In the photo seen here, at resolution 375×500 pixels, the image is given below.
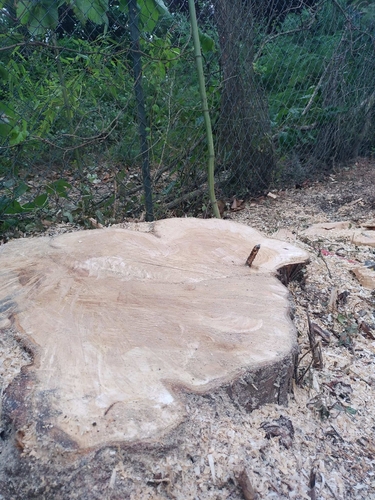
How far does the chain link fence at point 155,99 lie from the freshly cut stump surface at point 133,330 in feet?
3.39

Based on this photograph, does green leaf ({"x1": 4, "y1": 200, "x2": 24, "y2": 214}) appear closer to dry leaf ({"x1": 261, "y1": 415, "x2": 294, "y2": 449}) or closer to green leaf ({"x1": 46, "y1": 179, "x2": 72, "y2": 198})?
green leaf ({"x1": 46, "y1": 179, "x2": 72, "y2": 198})

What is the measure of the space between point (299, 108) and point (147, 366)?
326cm

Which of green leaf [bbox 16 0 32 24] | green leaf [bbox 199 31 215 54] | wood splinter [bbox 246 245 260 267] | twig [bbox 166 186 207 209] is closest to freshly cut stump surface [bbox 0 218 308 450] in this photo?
wood splinter [bbox 246 245 260 267]

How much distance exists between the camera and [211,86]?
2.95 meters

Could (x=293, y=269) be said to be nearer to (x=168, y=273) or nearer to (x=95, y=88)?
(x=168, y=273)

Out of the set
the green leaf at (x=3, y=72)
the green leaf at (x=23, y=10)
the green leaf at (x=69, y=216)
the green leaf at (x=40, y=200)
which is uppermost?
the green leaf at (x=23, y=10)

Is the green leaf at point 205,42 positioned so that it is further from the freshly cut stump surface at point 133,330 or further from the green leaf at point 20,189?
the freshly cut stump surface at point 133,330

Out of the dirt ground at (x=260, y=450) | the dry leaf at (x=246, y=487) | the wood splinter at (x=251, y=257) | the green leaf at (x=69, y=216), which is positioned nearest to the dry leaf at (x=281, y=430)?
the dirt ground at (x=260, y=450)

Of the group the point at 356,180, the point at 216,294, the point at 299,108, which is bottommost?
the point at 356,180

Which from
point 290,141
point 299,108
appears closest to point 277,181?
point 290,141

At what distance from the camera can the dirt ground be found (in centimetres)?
84

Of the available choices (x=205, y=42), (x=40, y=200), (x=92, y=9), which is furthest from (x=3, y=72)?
(x=205, y=42)

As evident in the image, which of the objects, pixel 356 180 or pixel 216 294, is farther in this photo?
pixel 356 180

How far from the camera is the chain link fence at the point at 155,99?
2.37m
